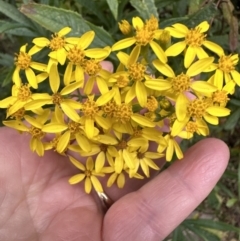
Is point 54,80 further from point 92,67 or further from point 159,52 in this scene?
point 159,52

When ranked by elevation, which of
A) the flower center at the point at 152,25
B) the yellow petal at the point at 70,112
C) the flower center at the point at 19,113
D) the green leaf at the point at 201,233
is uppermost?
the flower center at the point at 152,25

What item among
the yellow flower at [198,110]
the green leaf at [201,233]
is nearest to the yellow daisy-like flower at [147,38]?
the yellow flower at [198,110]

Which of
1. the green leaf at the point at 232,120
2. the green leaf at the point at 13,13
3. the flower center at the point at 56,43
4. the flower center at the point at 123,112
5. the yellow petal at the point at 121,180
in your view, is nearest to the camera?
the flower center at the point at 123,112

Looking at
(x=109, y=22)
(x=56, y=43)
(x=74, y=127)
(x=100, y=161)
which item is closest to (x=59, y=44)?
(x=56, y=43)

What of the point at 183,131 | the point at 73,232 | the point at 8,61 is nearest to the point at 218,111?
the point at 183,131

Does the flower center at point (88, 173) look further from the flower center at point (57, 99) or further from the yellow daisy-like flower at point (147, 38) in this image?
the yellow daisy-like flower at point (147, 38)

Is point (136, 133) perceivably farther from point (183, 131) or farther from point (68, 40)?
point (68, 40)
